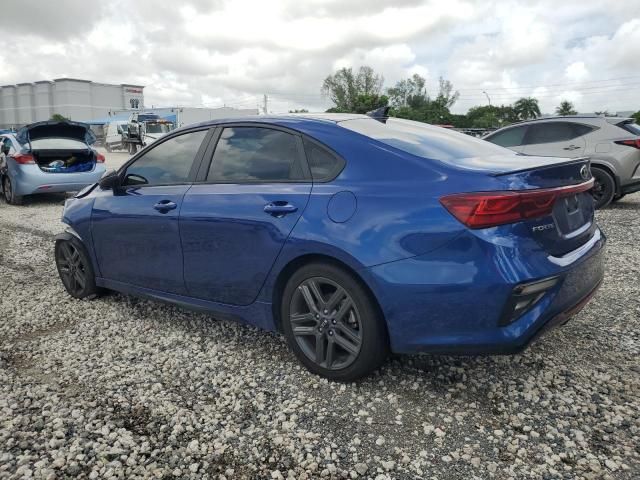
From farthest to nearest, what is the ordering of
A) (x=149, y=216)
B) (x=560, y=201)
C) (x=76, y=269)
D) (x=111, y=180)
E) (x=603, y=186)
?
(x=603, y=186), (x=76, y=269), (x=111, y=180), (x=149, y=216), (x=560, y=201)

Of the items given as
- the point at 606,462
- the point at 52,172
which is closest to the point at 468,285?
the point at 606,462

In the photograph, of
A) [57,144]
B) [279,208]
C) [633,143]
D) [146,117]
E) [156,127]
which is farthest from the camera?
[146,117]

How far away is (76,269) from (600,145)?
7818mm

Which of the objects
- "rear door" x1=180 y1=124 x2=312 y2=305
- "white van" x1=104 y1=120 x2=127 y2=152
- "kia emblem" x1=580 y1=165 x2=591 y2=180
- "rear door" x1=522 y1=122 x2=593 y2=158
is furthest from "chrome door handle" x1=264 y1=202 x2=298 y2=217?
"white van" x1=104 y1=120 x2=127 y2=152

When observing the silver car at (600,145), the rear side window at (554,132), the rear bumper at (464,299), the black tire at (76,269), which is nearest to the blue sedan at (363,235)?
the rear bumper at (464,299)

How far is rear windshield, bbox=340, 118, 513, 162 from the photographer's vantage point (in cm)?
278

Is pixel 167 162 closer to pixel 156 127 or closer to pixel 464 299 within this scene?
pixel 464 299

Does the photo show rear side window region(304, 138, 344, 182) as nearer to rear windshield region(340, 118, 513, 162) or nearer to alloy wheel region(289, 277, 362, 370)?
rear windshield region(340, 118, 513, 162)

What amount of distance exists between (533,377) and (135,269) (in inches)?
112

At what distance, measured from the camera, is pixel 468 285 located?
7.64 ft

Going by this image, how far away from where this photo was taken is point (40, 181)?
9875 mm

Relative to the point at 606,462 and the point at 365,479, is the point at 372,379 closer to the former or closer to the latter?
the point at 365,479

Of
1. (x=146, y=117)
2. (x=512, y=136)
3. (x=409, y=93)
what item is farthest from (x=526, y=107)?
(x=512, y=136)

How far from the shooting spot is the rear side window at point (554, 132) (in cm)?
841
